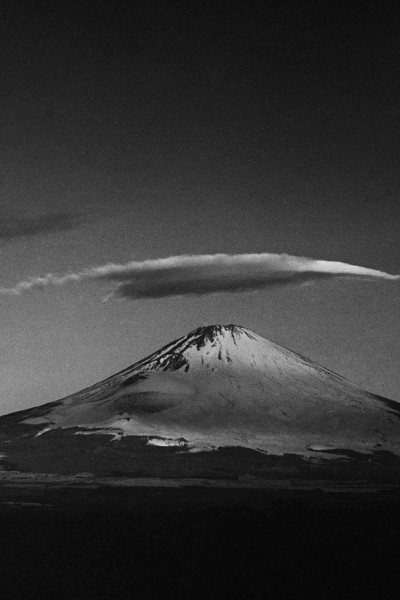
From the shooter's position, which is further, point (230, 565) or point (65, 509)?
point (65, 509)

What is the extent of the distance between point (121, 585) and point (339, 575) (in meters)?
23.4

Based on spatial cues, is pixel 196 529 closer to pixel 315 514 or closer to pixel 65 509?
pixel 315 514

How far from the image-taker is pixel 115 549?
358 ft

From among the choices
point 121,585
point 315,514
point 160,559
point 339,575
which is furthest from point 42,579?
point 315,514

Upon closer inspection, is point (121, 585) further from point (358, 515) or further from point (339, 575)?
point (358, 515)

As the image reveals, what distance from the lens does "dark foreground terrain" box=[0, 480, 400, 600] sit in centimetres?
7825

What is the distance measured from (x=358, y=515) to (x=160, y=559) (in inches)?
2696

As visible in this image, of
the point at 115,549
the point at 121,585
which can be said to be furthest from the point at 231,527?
the point at 121,585

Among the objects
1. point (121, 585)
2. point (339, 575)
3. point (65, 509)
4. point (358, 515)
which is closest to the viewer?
point (121, 585)

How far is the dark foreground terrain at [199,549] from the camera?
257 feet

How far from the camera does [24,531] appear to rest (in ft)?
426

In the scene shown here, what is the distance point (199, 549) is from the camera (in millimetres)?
112562

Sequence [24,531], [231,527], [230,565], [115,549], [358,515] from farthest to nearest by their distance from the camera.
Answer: [358,515], [231,527], [24,531], [115,549], [230,565]

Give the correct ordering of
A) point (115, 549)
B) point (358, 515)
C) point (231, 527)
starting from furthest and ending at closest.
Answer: point (358, 515) → point (231, 527) → point (115, 549)
